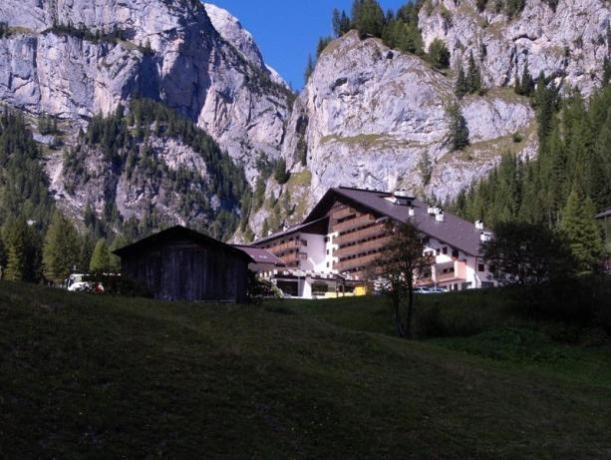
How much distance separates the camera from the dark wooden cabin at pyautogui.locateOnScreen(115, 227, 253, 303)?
58375 mm

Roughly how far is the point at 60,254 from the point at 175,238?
312 feet

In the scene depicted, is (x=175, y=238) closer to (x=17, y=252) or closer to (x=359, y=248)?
(x=359, y=248)

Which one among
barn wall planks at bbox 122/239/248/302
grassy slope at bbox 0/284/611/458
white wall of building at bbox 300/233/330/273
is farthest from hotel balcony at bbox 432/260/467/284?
grassy slope at bbox 0/284/611/458

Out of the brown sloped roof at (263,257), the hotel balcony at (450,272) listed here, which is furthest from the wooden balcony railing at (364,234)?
the hotel balcony at (450,272)

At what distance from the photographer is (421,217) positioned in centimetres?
12269

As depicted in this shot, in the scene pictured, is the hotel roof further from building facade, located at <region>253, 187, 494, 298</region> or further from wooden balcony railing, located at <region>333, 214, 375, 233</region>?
wooden balcony railing, located at <region>333, 214, 375, 233</region>

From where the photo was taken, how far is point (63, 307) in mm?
31656

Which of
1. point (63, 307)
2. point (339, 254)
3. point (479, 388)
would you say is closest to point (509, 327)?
point (479, 388)

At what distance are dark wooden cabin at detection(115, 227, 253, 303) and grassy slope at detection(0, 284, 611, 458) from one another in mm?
19312

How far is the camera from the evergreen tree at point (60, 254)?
14150 cm

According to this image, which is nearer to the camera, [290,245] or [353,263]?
[353,263]

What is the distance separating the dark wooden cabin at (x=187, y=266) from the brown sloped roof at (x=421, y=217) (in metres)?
45.2

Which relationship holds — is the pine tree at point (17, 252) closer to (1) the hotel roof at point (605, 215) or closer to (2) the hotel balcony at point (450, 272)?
(2) the hotel balcony at point (450, 272)

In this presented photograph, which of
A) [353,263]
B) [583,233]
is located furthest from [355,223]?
[583,233]
